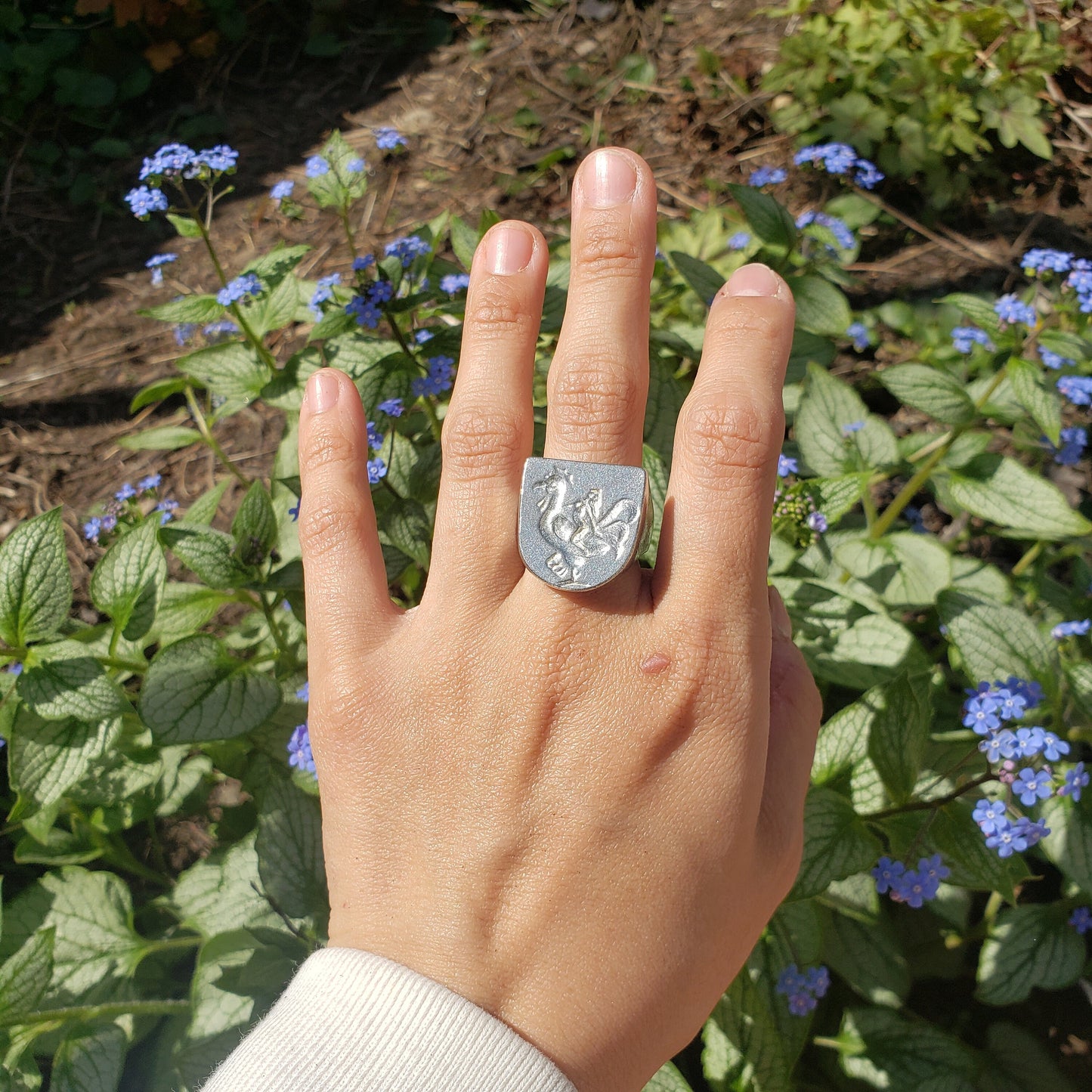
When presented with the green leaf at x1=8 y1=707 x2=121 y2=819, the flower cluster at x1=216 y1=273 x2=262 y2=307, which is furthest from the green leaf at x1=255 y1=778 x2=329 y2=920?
the flower cluster at x1=216 y1=273 x2=262 y2=307

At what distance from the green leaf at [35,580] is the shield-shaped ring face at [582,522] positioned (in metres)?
1.38

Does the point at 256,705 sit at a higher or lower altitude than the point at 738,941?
lower

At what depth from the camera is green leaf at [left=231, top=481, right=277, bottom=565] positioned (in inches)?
93.6

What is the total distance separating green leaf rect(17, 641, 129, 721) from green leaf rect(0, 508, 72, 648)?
0.11 m

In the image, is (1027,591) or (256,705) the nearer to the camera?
(256,705)

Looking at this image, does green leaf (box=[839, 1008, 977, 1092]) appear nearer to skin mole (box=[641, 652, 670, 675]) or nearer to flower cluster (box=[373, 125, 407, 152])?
skin mole (box=[641, 652, 670, 675])

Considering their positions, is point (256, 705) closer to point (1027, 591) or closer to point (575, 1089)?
point (575, 1089)

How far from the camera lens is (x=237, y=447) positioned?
14.4 ft

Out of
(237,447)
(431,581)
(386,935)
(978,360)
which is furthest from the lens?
(237,447)

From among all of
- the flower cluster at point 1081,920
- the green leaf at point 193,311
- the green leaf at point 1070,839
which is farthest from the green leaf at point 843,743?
the green leaf at point 193,311

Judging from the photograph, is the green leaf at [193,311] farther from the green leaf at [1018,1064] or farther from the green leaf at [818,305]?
the green leaf at [1018,1064]

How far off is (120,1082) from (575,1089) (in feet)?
6.41

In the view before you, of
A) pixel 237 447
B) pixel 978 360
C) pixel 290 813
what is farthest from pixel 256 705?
pixel 978 360

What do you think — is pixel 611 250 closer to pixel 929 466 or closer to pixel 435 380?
pixel 435 380
